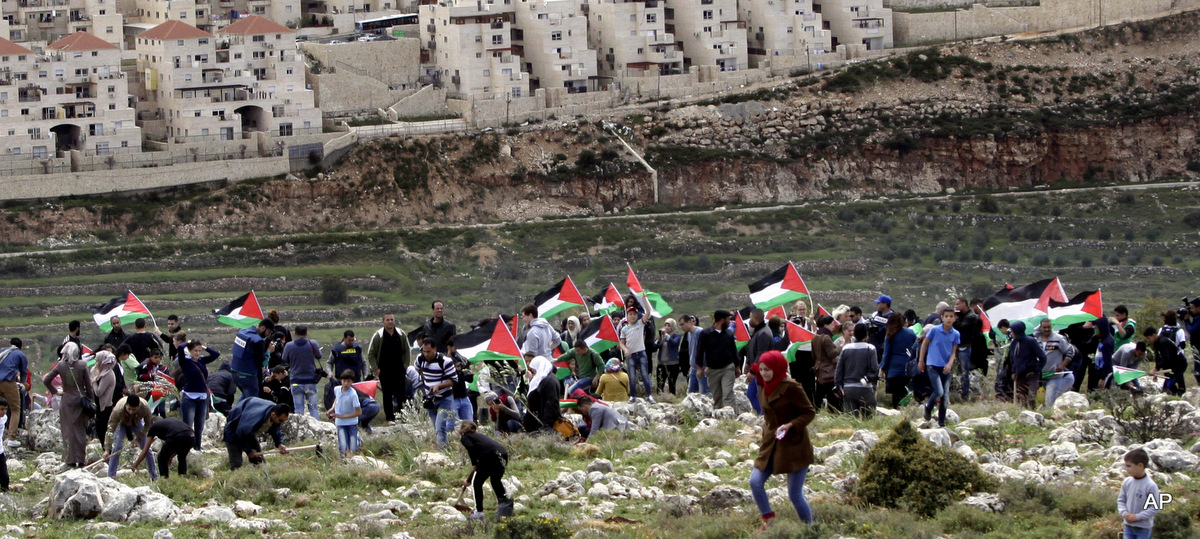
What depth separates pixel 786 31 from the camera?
8038 cm

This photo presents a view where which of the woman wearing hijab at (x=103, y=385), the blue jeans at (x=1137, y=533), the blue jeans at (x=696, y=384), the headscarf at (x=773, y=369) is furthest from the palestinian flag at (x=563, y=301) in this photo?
the blue jeans at (x=1137, y=533)

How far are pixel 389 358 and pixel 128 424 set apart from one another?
15.1 ft

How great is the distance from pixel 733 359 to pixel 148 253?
44.2 metres

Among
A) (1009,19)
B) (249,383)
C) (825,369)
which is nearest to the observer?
(825,369)

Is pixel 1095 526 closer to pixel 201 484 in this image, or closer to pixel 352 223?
pixel 201 484

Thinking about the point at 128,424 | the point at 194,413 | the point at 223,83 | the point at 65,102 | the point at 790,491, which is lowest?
the point at 790,491

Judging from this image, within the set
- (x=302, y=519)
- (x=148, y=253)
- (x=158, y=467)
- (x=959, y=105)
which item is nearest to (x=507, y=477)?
(x=302, y=519)

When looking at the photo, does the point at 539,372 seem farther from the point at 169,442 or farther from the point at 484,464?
the point at 169,442

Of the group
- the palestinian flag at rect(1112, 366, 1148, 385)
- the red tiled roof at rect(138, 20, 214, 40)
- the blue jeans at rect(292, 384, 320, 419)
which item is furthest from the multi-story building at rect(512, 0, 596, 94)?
the palestinian flag at rect(1112, 366, 1148, 385)

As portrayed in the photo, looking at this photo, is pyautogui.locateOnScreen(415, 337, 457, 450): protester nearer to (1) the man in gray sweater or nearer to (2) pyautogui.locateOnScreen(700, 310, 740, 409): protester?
(2) pyautogui.locateOnScreen(700, 310, 740, 409): protester

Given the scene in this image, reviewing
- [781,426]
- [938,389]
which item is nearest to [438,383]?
[938,389]

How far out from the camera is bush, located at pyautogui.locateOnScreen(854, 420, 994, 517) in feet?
63.2

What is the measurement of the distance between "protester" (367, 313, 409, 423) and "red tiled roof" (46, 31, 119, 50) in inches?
1963

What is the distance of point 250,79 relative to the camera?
74250 mm
